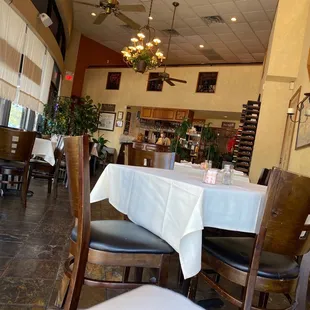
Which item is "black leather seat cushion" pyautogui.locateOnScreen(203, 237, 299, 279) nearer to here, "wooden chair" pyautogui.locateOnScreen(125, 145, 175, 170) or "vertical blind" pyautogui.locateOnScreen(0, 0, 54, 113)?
"wooden chair" pyautogui.locateOnScreen(125, 145, 175, 170)

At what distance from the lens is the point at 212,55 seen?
1123 centimetres

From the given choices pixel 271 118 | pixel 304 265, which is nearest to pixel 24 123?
pixel 271 118

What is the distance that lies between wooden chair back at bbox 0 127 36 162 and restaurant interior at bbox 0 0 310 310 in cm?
1

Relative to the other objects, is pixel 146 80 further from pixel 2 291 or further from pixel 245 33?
pixel 2 291

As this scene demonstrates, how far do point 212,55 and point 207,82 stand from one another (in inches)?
80.8

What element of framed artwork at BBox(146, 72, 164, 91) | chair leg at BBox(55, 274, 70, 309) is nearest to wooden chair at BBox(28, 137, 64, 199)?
chair leg at BBox(55, 274, 70, 309)

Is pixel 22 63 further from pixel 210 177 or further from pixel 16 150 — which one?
pixel 210 177

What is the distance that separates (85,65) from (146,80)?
263 cm

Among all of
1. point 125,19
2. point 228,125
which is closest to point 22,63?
point 125,19

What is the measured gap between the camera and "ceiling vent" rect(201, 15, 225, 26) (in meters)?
8.07

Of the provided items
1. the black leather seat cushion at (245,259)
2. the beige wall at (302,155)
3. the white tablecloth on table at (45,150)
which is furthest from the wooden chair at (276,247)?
the white tablecloth on table at (45,150)

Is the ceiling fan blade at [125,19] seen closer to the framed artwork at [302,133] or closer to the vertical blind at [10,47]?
the vertical blind at [10,47]

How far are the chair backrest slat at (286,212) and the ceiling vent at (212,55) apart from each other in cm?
1038

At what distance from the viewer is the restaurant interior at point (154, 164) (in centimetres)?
127
